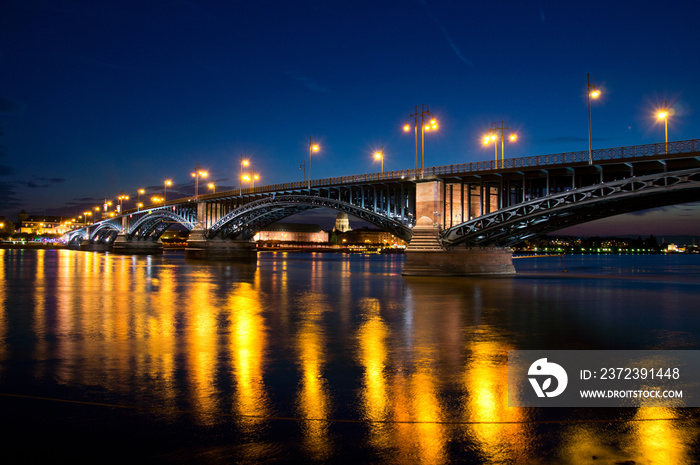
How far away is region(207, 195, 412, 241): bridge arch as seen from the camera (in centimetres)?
5338

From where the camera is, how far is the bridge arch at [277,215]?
53375 mm

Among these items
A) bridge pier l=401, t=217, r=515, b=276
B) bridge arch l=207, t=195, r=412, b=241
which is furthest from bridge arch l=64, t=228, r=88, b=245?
bridge pier l=401, t=217, r=515, b=276

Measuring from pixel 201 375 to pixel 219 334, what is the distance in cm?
500

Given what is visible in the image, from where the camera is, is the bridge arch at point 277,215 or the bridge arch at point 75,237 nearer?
the bridge arch at point 277,215

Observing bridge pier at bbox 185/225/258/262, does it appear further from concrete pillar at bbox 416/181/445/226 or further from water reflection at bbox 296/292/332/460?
water reflection at bbox 296/292/332/460

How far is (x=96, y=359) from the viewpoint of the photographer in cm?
1105

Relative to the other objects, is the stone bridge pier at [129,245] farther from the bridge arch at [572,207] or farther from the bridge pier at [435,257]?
the bridge arch at [572,207]

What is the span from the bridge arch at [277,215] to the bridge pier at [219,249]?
1.22 m

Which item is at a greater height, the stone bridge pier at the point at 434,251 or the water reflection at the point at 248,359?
the stone bridge pier at the point at 434,251

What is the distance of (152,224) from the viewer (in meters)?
118

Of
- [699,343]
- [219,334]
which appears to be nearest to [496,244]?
[699,343]

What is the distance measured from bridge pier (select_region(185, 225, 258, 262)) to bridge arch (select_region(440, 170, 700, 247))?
4911 centimetres

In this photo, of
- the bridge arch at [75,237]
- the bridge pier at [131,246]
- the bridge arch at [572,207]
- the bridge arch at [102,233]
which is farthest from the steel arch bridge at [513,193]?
the bridge arch at [75,237]

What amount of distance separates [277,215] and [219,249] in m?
13.4
